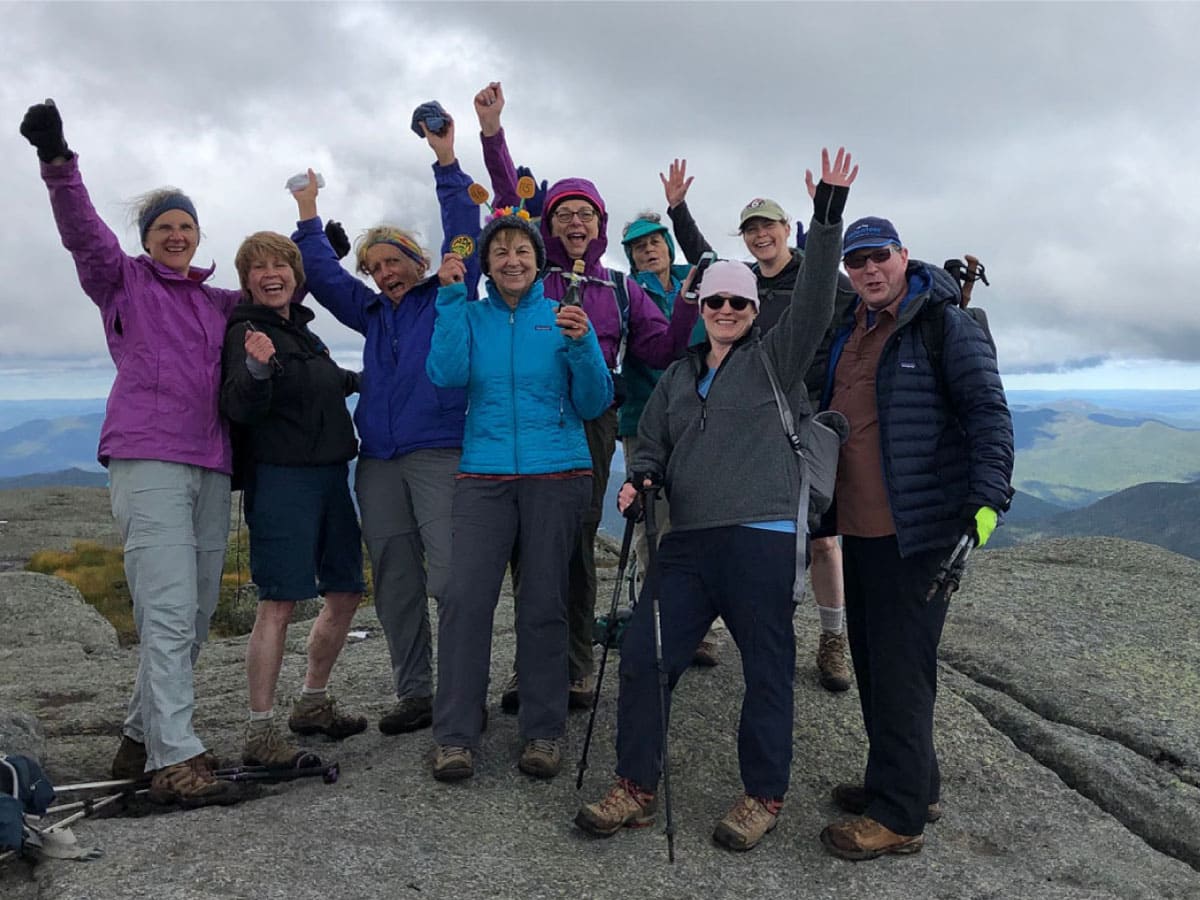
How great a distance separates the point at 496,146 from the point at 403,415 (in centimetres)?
256

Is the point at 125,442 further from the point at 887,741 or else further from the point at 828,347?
the point at 887,741

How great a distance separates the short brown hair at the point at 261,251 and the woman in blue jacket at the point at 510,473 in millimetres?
1446

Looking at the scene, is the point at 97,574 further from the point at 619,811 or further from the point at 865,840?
the point at 865,840

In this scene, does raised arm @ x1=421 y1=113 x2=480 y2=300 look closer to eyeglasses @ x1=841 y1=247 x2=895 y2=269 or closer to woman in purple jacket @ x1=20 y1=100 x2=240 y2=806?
woman in purple jacket @ x1=20 y1=100 x2=240 y2=806

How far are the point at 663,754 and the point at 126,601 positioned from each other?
89.6ft

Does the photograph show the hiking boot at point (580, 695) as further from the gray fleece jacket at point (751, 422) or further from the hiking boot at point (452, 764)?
the gray fleece jacket at point (751, 422)

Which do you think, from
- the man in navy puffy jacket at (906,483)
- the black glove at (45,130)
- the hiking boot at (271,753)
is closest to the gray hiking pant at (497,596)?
the hiking boot at (271,753)

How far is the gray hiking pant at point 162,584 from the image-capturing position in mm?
5746

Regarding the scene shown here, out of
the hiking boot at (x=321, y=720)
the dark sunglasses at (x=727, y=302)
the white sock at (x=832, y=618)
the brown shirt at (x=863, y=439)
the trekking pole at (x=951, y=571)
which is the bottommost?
the hiking boot at (x=321, y=720)

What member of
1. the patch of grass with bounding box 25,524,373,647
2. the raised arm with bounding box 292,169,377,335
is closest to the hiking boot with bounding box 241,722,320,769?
the raised arm with bounding box 292,169,377,335

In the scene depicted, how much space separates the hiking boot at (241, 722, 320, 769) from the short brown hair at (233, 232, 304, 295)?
11.7 ft

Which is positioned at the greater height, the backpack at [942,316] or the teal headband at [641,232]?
the teal headband at [641,232]

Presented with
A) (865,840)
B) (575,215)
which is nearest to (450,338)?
(575,215)

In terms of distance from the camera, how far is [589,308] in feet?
22.4
